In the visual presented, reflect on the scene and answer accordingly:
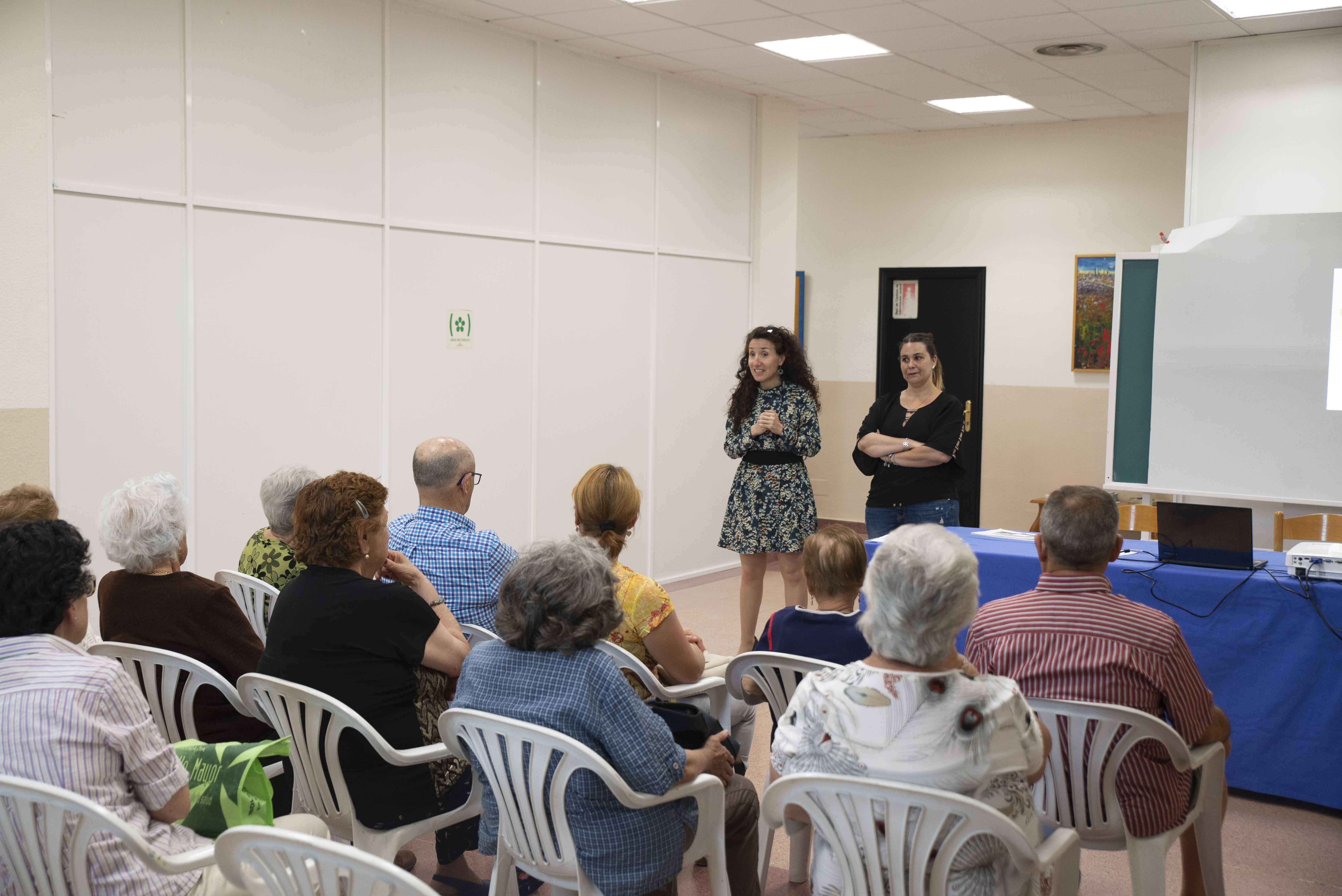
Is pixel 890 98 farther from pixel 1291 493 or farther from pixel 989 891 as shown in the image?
pixel 989 891

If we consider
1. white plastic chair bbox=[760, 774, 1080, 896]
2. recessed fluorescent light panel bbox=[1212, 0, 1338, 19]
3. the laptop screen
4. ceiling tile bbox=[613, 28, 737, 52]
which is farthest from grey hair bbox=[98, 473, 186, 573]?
recessed fluorescent light panel bbox=[1212, 0, 1338, 19]

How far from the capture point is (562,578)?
87.3 inches

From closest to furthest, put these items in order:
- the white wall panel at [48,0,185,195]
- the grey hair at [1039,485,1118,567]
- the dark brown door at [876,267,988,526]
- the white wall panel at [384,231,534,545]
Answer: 1. the grey hair at [1039,485,1118,567]
2. the white wall panel at [48,0,185,195]
3. the white wall panel at [384,231,534,545]
4. the dark brown door at [876,267,988,526]

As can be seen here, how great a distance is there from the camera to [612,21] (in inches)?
228

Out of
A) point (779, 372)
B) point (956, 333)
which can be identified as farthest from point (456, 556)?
point (956, 333)

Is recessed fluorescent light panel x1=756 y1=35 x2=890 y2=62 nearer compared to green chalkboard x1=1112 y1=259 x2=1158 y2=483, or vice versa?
green chalkboard x1=1112 y1=259 x2=1158 y2=483

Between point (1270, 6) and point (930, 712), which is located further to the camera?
point (1270, 6)

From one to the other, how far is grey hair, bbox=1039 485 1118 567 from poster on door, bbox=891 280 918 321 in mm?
6780

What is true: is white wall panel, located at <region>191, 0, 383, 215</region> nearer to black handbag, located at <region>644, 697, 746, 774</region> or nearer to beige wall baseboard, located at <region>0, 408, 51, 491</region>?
beige wall baseboard, located at <region>0, 408, 51, 491</region>

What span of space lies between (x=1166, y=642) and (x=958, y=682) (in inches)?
33.5

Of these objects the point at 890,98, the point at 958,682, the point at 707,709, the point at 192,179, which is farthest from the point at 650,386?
the point at 958,682

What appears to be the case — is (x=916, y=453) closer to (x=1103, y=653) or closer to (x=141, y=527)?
(x=1103, y=653)

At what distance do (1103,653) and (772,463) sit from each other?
10.00ft

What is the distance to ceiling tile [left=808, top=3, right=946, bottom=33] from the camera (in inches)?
219
